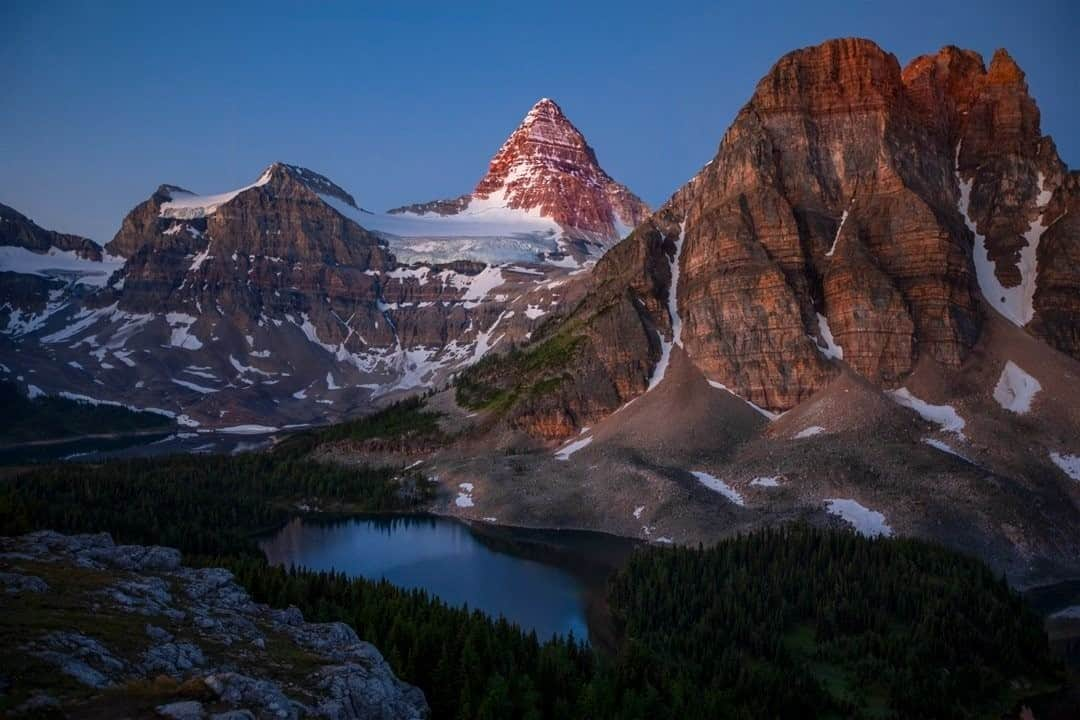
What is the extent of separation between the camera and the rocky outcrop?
30.0m

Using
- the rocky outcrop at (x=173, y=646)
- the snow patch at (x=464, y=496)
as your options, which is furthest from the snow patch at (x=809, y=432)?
the rocky outcrop at (x=173, y=646)

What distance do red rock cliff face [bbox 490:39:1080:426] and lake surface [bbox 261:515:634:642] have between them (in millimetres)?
38041

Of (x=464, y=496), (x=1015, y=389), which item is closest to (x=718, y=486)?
(x=464, y=496)

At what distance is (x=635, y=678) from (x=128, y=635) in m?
27.7

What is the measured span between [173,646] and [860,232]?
129 meters

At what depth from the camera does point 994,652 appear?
204 ft

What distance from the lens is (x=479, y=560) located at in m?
96.7

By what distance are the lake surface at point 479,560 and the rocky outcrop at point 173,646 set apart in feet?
91.4

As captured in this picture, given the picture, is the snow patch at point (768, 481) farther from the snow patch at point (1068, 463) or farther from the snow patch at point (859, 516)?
the snow patch at point (1068, 463)

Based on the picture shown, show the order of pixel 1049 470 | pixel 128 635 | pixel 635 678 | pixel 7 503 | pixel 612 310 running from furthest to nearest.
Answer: pixel 612 310 < pixel 1049 470 < pixel 7 503 < pixel 635 678 < pixel 128 635

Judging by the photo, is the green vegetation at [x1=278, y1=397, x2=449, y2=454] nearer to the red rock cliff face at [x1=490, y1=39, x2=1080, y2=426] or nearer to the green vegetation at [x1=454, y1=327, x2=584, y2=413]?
the green vegetation at [x1=454, y1=327, x2=584, y2=413]

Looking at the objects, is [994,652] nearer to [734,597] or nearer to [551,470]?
[734,597]

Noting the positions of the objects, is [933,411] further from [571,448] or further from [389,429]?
[389,429]

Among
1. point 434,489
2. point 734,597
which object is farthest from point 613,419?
point 734,597
